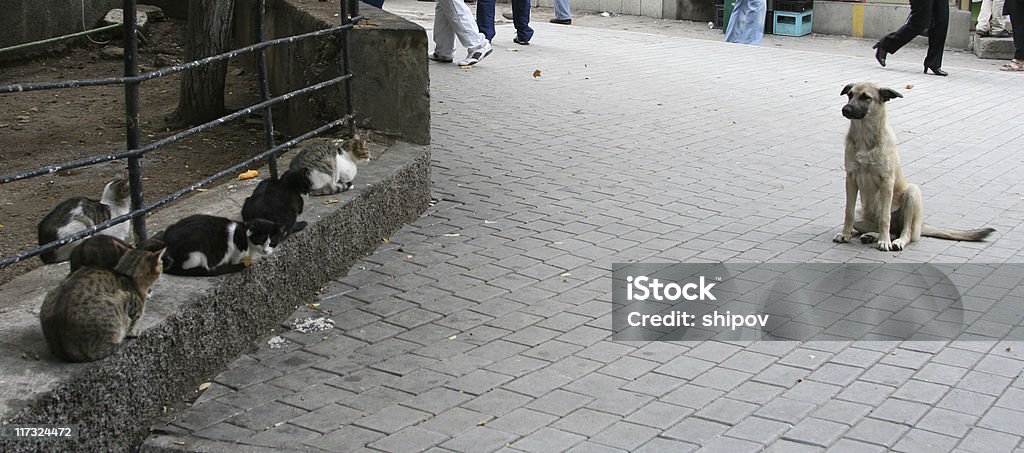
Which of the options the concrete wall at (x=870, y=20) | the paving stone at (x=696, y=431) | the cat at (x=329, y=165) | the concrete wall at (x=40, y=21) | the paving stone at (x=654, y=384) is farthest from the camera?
the concrete wall at (x=870, y=20)

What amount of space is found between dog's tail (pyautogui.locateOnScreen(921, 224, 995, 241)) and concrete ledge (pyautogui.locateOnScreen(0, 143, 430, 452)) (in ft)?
12.4

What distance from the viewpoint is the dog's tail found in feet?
24.0

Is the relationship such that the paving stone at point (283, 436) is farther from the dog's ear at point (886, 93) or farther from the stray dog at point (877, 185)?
the dog's ear at point (886, 93)

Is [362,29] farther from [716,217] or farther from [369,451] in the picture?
[369,451]

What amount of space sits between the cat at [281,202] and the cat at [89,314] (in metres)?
1.35

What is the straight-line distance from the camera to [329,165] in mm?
6723

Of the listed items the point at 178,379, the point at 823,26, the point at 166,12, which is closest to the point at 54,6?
the point at 166,12

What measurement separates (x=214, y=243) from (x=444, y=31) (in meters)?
9.35

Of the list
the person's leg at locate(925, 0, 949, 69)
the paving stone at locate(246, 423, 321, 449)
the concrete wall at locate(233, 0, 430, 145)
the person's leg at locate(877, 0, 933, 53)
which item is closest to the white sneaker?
the person's leg at locate(877, 0, 933, 53)

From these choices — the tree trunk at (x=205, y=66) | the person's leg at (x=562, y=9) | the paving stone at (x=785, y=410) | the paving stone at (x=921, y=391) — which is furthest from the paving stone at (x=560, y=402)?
the person's leg at (x=562, y=9)

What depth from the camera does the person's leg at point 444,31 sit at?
13.9m

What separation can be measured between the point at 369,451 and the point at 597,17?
18228mm

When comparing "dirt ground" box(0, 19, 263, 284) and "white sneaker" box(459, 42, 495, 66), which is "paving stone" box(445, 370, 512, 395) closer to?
"dirt ground" box(0, 19, 263, 284)

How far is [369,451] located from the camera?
177 inches
